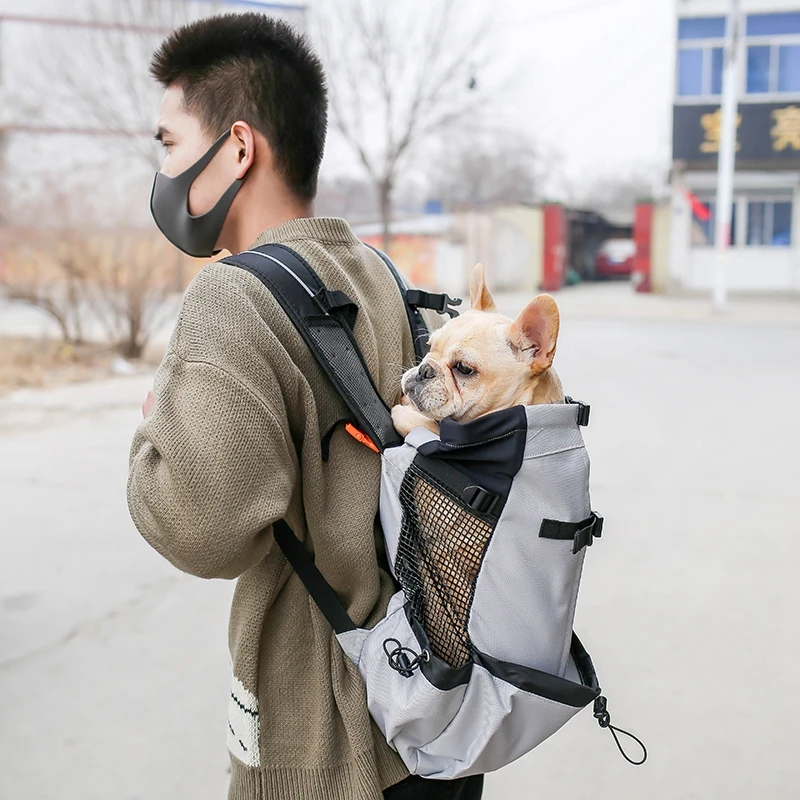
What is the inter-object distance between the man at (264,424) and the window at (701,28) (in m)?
25.5

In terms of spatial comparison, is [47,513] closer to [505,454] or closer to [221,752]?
[221,752]

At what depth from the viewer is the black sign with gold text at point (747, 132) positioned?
932 inches

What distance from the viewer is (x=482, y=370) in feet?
5.41

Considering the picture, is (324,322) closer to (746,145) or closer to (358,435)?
(358,435)

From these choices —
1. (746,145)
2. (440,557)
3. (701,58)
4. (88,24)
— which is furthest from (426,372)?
(701,58)

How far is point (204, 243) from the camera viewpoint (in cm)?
168

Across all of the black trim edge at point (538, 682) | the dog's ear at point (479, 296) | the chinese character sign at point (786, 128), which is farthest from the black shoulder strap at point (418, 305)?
the chinese character sign at point (786, 128)

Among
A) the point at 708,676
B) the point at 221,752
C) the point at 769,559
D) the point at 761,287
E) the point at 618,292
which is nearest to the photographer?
the point at 221,752

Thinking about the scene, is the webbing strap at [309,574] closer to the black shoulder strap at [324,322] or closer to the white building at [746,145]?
the black shoulder strap at [324,322]

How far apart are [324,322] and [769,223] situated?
26192mm

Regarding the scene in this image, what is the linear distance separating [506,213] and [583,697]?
1111 inches

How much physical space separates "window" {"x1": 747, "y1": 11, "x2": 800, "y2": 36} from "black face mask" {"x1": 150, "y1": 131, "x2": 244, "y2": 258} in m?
26.8

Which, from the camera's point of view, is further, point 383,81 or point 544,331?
point 383,81

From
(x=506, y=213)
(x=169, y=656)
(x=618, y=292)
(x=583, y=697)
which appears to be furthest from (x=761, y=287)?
(x=583, y=697)
